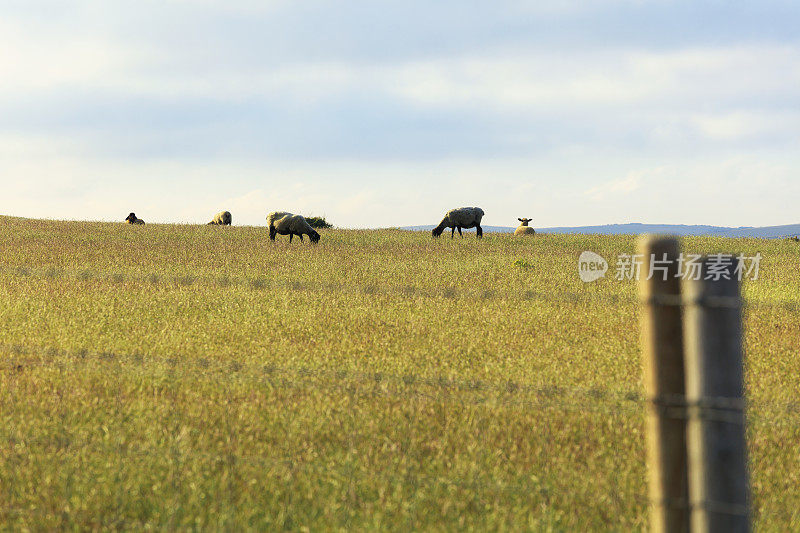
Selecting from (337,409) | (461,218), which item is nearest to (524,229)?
(461,218)

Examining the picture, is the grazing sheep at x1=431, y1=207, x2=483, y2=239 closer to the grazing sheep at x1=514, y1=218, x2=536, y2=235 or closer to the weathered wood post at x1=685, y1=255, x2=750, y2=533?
the grazing sheep at x1=514, y1=218, x2=536, y2=235

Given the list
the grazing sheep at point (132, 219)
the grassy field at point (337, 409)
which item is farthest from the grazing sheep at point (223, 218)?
the grassy field at point (337, 409)

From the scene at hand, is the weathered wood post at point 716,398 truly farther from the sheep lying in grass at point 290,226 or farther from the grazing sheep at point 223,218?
the grazing sheep at point 223,218

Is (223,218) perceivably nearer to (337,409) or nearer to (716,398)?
(337,409)

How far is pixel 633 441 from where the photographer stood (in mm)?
5430

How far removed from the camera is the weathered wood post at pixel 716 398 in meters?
2.54

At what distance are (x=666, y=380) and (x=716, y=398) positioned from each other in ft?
0.58

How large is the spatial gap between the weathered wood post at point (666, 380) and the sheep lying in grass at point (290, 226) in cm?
2240

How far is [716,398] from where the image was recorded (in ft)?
8.40

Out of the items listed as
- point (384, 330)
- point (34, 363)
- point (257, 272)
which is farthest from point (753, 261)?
point (34, 363)

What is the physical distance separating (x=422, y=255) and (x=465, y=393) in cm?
1465

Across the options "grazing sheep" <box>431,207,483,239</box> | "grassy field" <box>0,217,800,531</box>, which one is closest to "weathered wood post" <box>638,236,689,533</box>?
"grassy field" <box>0,217,800,531</box>

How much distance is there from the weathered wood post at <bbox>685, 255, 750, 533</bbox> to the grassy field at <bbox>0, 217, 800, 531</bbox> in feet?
3.45

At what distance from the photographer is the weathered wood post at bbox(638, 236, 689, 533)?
265 cm
